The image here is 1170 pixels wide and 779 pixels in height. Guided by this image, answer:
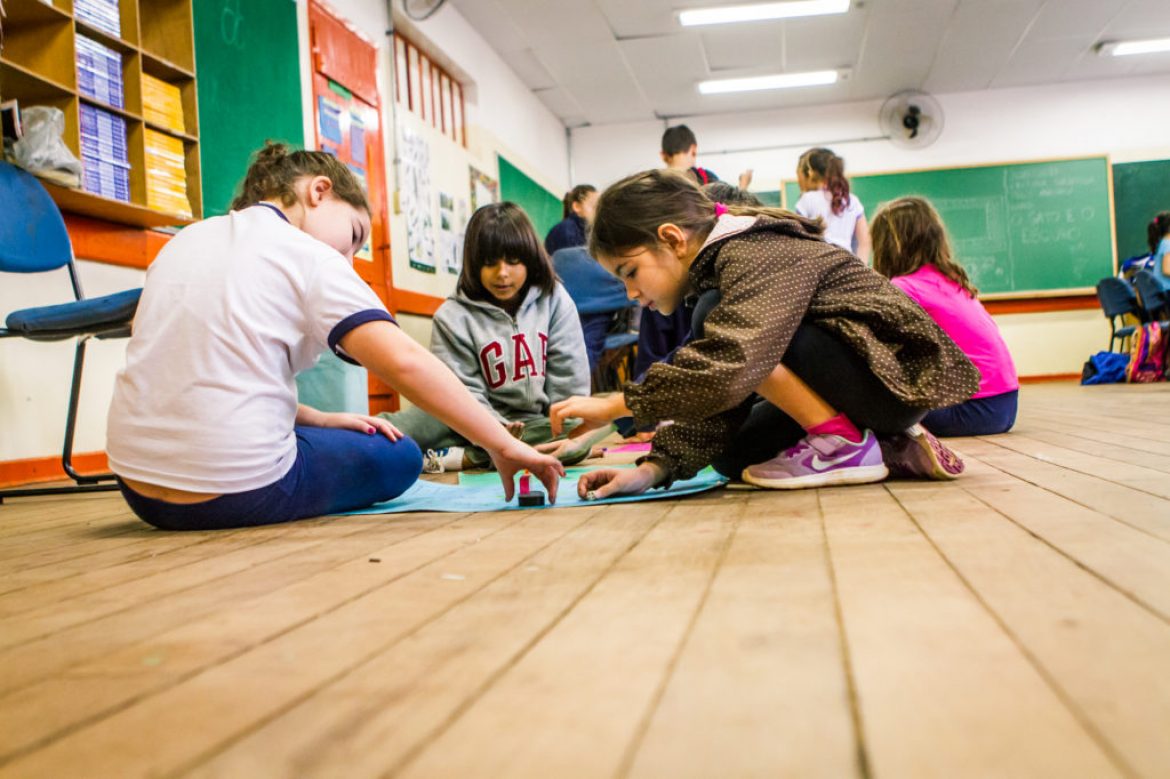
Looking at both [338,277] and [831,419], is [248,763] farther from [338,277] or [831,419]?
[831,419]

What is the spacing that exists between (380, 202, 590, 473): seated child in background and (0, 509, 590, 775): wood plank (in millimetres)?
1801

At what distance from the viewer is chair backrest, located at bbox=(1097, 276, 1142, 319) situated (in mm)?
6648

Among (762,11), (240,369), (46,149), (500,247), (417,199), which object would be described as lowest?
(240,369)

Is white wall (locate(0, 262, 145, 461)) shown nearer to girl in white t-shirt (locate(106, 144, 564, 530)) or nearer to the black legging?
girl in white t-shirt (locate(106, 144, 564, 530))

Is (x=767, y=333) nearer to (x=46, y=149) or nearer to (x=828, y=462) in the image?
(x=828, y=462)

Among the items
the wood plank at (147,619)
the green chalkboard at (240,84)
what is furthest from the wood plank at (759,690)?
the green chalkboard at (240,84)

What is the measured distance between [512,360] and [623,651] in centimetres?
222

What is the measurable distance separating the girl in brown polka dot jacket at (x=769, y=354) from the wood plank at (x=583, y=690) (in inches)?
23.0

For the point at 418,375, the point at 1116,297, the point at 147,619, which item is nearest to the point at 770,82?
the point at 1116,297

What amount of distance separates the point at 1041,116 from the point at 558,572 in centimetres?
795

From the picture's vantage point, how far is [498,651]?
668 mm

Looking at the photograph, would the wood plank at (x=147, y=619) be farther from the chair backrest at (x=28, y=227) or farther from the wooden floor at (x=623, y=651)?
the chair backrest at (x=28, y=227)

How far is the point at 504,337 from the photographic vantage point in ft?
9.28

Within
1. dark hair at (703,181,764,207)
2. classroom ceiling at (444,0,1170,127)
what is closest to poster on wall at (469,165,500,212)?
classroom ceiling at (444,0,1170,127)
